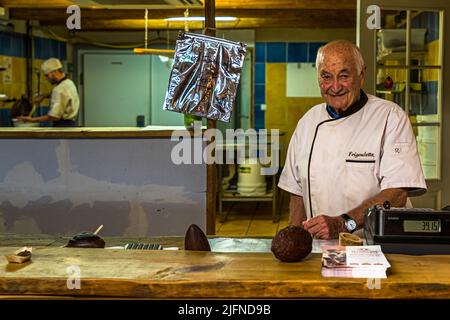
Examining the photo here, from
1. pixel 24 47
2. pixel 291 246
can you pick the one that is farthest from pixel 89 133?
pixel 24 47

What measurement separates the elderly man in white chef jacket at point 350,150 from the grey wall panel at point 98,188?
2015mm

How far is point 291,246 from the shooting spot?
189 centimetres

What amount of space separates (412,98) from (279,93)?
518cm

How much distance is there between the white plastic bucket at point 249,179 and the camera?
7.80 m

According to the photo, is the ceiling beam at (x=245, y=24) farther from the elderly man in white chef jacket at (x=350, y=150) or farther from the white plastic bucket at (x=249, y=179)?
the elderly man in white chef jacket at (x=350, y=150)

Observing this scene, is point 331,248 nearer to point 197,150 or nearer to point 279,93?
point 197,150

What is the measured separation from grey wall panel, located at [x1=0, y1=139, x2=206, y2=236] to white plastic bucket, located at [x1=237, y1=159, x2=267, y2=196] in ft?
9.80

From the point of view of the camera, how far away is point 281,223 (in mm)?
7633

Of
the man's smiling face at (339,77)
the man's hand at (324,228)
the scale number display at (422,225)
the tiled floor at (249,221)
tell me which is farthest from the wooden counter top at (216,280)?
the tiled floor at (249,221)

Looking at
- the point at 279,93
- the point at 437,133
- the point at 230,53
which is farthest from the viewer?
the point at 279,93

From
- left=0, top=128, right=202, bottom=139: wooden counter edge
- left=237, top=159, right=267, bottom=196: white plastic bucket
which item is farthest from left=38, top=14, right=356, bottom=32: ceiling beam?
left=0, top=128, right=202, bottom=139: wooden counter edge

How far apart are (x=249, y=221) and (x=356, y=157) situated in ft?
16.7
